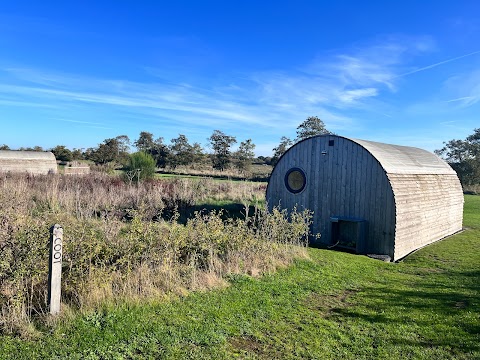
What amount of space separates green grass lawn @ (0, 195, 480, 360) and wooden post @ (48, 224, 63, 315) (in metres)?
0.36

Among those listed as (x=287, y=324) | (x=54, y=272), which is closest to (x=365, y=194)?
(x=287, y=324)

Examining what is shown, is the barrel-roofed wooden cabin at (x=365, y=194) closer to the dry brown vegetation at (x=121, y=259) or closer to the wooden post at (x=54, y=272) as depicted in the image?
the dry brown vegetation at (x=121, y=259)

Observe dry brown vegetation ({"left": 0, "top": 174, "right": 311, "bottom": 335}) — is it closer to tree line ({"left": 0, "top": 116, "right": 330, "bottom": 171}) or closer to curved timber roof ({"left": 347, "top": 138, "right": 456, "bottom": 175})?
curved timber roof ({"left": 347, "top": 138, "right": 456, "bottom": 175})

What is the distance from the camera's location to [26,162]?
2864 centimetres

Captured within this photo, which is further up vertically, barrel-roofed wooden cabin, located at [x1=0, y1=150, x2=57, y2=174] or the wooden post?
barrel-roofed wooden cabin, located at [x1=0, y1=150, x2=57, y2=174]

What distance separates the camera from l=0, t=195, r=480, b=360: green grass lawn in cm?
412

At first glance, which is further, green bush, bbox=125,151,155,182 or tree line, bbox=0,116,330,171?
tree line, bbox=0,116,330,171

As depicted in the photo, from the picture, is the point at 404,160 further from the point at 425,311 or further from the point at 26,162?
the point at 26,162

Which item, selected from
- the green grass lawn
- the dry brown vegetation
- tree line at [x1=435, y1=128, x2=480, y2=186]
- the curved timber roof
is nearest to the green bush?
the dry brown vegetation

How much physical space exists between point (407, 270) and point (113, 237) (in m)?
7.85

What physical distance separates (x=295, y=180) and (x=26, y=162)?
2473 cm

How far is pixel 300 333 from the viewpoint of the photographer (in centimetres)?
484

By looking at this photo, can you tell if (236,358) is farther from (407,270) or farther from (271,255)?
(407,270)

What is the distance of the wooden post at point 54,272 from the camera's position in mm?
4574
